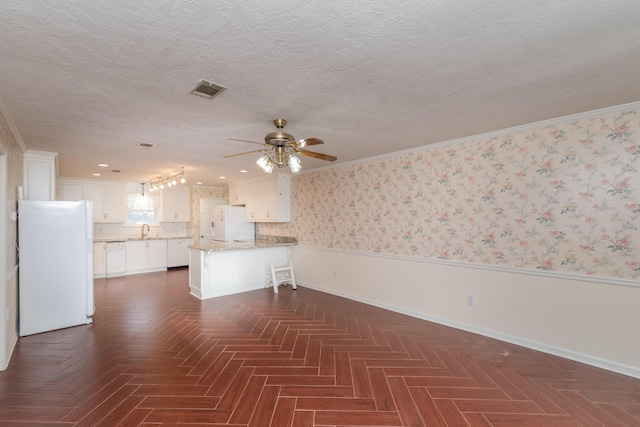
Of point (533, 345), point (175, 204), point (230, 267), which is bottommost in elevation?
point (533, 345)

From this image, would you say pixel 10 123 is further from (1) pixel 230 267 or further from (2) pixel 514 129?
(2) pixel 514 129

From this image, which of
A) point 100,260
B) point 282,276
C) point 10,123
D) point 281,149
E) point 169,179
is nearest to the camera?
point 281,149

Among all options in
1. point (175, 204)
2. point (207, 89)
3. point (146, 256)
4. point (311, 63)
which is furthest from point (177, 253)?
point (311, 63)

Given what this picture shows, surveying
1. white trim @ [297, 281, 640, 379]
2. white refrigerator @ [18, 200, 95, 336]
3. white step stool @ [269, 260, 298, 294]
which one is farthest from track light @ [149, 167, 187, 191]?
white trim @ [297, 281, 640, 379]

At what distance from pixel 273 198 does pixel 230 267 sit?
1714mm

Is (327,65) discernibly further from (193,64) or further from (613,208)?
(613,208)

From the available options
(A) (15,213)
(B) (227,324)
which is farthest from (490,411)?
(A) (15,213)

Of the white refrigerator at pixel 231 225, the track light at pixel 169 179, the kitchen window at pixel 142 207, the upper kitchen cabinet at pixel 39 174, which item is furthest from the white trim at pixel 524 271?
the kitchen window at pixel 142 207

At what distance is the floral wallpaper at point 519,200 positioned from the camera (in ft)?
8.61

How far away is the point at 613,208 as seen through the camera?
2.64 m

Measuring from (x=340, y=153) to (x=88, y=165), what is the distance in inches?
180

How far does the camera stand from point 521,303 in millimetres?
3143

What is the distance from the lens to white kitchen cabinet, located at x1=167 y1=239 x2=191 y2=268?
25.8ft

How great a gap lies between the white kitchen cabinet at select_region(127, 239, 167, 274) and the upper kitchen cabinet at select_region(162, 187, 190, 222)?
765mm
